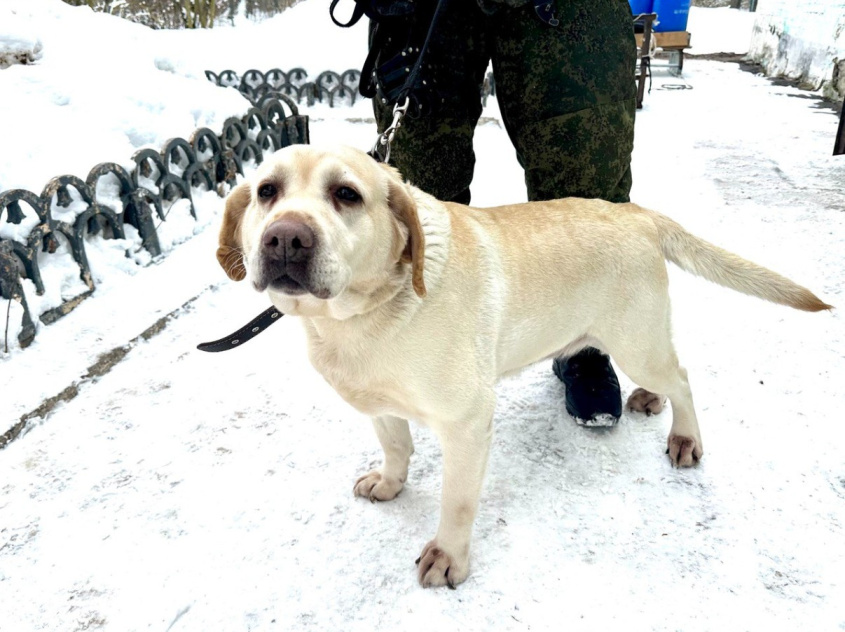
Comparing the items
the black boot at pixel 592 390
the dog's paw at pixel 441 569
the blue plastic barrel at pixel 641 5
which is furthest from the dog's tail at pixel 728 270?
the blue plastic barrel at pixel 641 5

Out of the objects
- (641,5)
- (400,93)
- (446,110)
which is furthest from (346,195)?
(641,5)

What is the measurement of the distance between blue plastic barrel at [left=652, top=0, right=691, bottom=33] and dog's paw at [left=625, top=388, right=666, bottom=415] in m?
11.4

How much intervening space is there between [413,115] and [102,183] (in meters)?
2.35

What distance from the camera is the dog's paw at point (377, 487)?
204 cm

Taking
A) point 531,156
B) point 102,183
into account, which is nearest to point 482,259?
point 531,156

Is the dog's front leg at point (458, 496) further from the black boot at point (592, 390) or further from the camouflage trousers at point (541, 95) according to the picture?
the camouflage trousers at point (541, 95)

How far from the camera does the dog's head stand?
138cm

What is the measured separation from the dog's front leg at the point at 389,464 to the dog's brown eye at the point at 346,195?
0.77m

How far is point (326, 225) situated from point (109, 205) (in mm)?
2687

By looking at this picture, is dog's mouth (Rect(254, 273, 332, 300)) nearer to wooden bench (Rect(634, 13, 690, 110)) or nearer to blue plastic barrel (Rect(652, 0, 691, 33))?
wooden bench (Rect(634, 13, 690, 110))

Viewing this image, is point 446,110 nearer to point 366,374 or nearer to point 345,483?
point 366,374

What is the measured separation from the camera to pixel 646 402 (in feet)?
7.98

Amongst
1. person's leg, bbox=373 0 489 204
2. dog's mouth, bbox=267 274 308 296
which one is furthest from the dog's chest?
person's leg, bbox=373 0 489 204

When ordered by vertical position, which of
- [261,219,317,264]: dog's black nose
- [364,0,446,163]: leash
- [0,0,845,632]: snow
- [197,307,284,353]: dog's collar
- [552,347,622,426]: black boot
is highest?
[364,0,446,163]: leash
